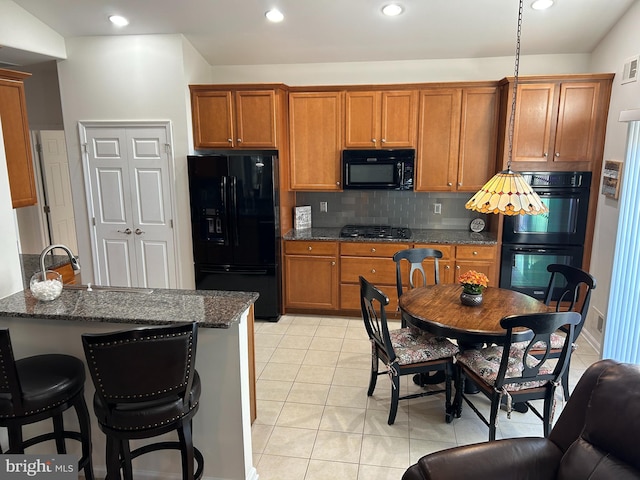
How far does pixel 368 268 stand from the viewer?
4551 mm

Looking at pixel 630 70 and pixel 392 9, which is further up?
pixel 392 9

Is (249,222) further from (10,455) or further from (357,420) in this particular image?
(10,455)

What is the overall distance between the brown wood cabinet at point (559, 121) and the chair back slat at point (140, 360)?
3562mm

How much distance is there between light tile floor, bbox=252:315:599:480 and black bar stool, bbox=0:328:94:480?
104 centimetres

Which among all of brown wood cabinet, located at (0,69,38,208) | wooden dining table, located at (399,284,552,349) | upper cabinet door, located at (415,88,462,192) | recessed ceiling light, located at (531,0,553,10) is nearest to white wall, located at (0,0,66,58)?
brown wood cabinet, located at (0,69,38,208)

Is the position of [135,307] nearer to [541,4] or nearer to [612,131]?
[541,4]

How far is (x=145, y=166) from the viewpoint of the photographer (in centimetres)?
455

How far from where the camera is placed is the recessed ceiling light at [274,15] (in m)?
3.84

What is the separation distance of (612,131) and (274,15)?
124 inches

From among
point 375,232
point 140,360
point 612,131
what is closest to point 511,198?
point 140,360

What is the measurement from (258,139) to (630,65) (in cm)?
331

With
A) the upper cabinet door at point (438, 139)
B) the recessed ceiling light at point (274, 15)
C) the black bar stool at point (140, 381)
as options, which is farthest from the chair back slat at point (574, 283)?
the recessed ceiling light at point (274, 15)

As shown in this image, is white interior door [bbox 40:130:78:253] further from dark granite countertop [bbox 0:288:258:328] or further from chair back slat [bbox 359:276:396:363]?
chair back slat [bbox 359:276:396:363]

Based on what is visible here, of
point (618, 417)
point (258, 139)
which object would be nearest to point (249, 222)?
point (258, 139)
